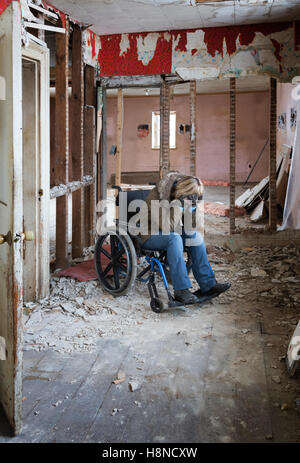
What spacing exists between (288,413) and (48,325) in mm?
1797

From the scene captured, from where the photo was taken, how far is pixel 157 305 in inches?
138

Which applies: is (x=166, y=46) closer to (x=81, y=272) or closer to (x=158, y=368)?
(x=81, y=272)

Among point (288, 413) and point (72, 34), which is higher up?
point (72, 34)

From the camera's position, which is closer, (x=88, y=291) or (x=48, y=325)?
(x=48, y=325)

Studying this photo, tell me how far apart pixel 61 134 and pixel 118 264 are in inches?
64.4

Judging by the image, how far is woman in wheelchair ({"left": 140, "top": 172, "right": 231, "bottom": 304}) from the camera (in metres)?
3.46

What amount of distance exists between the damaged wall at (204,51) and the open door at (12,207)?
3.80 m

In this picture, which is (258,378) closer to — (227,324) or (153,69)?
(227,324)

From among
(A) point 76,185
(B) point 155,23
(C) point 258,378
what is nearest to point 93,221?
(A) point 76,185

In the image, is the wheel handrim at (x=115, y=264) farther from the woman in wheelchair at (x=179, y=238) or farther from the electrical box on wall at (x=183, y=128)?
the electrical box on wall at (x=183, y=128)

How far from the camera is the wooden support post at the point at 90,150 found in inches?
220

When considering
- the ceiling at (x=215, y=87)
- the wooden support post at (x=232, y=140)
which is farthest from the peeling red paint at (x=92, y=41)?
the ceiling at (x=215, y=87)

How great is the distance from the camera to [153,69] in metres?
5.59

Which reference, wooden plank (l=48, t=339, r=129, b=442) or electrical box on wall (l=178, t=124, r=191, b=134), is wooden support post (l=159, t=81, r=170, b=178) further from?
electrical box on wall (l=178, t=124, r=191, b=134)
